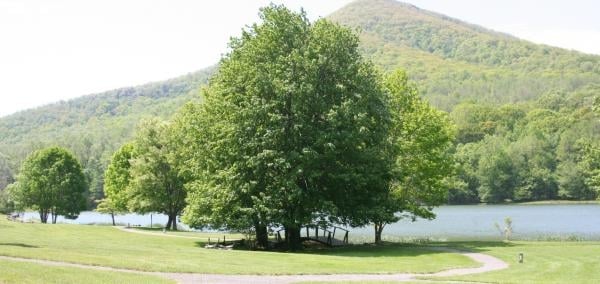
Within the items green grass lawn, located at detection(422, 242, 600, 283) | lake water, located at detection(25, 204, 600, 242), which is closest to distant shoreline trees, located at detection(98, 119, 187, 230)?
lake water, located at detection(25, 204, 600, 242)

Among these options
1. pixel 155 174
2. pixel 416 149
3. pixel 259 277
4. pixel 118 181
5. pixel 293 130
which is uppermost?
pixel 293 130

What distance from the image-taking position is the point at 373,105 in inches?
1654

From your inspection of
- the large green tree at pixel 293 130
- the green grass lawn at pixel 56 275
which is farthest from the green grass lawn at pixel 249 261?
the large green tree at pixel 293 130

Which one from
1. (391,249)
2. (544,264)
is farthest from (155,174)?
(544,264)

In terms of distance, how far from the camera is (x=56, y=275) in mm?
21078

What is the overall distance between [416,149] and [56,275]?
31192mm

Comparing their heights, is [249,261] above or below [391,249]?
above

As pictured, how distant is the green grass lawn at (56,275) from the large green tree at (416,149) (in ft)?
87.3

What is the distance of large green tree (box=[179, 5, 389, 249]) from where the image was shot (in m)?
39.9

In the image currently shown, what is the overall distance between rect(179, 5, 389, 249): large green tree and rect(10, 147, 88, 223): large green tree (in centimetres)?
4958

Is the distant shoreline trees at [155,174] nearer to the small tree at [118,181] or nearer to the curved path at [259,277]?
the small tree at [118,181]

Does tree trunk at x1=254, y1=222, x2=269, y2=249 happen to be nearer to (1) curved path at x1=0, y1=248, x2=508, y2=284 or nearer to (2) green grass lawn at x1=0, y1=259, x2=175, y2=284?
(1) curved path at x1=0, y1=248, x2=508, y2=284

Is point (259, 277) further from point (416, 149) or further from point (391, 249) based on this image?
point (416, 149)

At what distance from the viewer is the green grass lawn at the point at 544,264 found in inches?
1019
